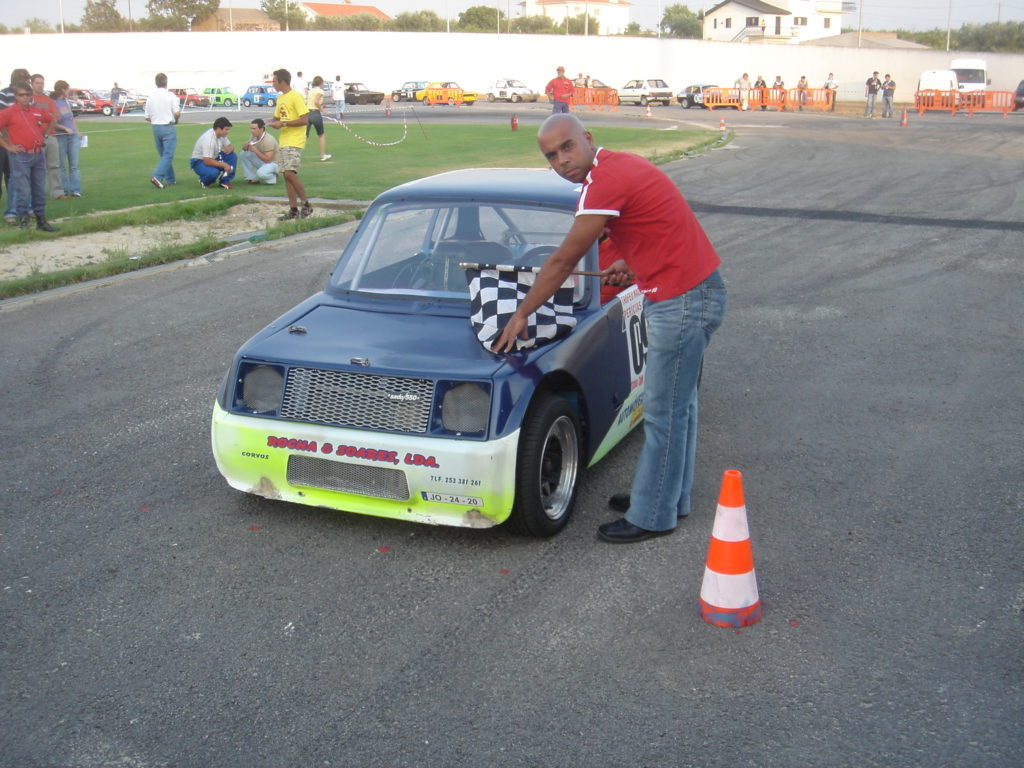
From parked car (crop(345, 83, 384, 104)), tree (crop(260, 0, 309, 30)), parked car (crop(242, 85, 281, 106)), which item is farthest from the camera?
tree (crop(260, 0, 309, 30))

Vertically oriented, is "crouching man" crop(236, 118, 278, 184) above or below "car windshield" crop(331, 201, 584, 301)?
above

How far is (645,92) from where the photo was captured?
194 ft

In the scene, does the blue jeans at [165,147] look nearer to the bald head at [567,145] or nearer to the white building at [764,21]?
the bald head at [567,145]

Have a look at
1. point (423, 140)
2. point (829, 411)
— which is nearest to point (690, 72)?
point (423, 140)

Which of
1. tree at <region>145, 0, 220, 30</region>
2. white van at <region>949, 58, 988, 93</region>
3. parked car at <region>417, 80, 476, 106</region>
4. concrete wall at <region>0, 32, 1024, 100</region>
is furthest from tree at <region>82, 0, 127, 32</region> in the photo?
white van at <region>949, 58, 988, 93</region>

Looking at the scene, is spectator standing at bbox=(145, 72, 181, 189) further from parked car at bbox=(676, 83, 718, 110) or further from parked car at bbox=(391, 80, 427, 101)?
parked car at bbox=(391, 80, 427, 101)

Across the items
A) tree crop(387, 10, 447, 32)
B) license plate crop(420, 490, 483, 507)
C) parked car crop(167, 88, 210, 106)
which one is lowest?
license plate crop(420, 490, 483, 507)

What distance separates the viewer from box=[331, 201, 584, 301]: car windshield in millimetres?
5270

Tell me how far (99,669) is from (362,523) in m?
1.45

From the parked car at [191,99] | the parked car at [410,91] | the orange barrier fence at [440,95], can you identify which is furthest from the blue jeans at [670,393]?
the parked car at [410,91]

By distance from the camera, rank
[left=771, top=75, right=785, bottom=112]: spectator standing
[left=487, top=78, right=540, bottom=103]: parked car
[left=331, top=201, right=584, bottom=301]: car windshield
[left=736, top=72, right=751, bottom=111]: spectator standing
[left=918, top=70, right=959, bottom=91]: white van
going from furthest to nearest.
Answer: [left=487, top=78, right=540, bottom=103]: parked car < [left=736, top=72, right=751, bottom=111]: spectator standing < [left=771, top=75, right=785, bottom=112]: spectator standing < [left=918, top=70, right=959, bottom=91]: white van < [left=331, top=201, right=584, bottom=301]: car windshield

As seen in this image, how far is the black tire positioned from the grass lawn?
6964 mm

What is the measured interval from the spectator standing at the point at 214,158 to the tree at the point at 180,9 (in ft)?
343

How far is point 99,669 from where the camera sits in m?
3.58
